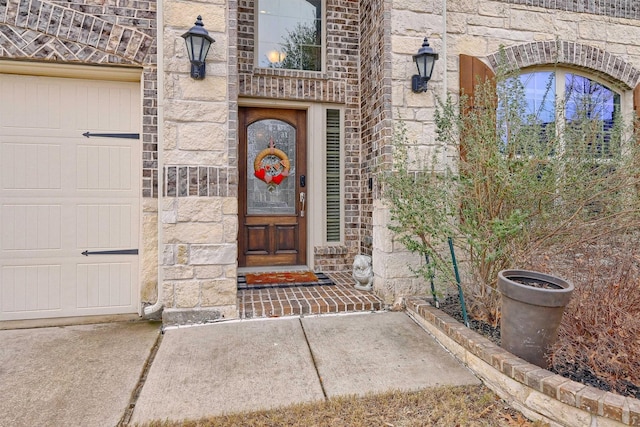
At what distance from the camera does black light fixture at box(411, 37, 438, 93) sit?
3125 millimetres

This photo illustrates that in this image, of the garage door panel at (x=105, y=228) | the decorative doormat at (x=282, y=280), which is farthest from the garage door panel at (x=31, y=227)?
the decorative doormat at (x=282, y=280)

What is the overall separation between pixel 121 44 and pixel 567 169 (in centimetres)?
367

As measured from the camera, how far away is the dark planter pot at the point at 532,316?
6.19ft

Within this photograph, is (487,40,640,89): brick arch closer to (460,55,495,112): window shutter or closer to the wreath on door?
(460,55,495,112): window shutter

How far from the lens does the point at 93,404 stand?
1.84m

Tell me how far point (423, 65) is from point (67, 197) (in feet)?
11.0

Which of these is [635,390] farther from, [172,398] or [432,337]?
[172,398]

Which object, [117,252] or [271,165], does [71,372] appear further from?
[271,165]

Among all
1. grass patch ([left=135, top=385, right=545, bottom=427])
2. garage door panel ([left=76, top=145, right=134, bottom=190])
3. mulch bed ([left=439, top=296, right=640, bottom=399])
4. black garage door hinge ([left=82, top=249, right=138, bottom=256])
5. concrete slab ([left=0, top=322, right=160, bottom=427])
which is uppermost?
garage door panel ([left=76, top=145, right=134, bottom=190])

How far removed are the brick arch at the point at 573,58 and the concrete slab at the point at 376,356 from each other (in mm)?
2938

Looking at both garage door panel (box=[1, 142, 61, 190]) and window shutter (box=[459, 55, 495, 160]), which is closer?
garage door panel (box=[1, 142, 61, 190])

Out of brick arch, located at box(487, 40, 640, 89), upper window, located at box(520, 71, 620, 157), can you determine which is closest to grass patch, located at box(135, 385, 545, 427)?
upper window, located at box(520, 71, 620, 157)

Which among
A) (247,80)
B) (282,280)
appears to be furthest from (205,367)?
(247,80)

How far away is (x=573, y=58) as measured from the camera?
385 cm
